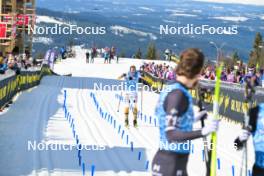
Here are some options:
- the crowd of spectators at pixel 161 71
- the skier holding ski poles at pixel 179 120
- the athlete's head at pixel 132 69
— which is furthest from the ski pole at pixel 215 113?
the crowd of spectators at pixel 161 71

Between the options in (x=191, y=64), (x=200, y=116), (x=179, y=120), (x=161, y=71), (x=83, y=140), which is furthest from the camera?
(x=161, y=71)

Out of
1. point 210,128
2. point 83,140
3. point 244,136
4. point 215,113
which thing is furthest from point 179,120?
point 83,140

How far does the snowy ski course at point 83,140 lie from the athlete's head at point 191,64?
20.1 ft

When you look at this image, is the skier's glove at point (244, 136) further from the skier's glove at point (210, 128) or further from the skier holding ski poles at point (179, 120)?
the skier's glove at point (210, 128)

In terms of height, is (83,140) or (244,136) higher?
(244,136)

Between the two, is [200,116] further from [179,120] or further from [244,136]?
[244,136]

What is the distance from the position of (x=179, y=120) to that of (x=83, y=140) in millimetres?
10177

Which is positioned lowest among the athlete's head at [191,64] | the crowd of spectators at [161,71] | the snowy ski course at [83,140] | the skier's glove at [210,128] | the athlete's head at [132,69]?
the crowd of spectators at [161,71]

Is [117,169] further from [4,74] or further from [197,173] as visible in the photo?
[4,74]

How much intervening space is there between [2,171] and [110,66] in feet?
155

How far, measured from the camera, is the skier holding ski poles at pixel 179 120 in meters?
5.62

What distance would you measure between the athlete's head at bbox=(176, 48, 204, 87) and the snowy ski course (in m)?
6.12

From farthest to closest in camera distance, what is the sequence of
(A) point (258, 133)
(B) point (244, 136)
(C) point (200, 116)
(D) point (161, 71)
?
(D) point (161, 71), (A) point (258, 133), (B) point (244, 136), (C) point (200, 116)

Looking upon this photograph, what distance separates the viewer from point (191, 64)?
5582 mm
